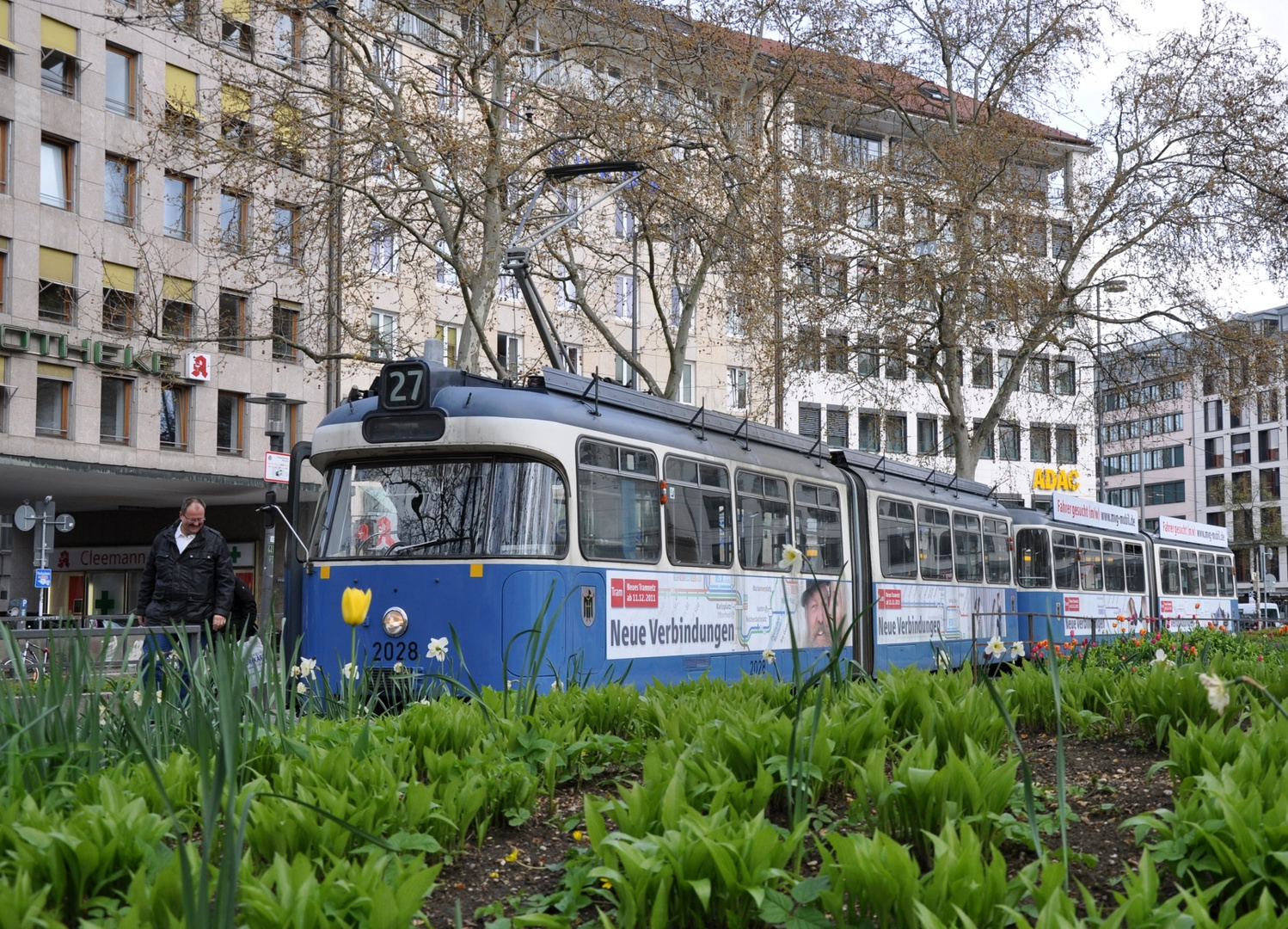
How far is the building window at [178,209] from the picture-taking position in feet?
111

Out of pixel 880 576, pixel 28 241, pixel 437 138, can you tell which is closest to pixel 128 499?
pixel 28 241

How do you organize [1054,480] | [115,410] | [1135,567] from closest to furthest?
1. [1135,567]
2. [115,410]
3. [1054,480]

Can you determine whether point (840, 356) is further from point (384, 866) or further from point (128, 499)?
point (384, 866)

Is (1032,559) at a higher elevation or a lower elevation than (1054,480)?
lower

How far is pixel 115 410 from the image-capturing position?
33031 mm

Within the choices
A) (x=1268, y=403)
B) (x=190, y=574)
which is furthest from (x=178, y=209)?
(x=1268, y=403)

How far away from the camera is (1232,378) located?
30.5m

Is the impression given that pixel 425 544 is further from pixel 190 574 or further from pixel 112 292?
pixel 112 292

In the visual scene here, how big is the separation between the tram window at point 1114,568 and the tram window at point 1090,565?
1.27 feet

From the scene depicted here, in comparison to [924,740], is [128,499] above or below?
above

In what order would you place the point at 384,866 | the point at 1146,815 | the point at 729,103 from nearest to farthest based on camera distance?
1. the point at 384,866
2. the point at 1146,815
3. the point at 729,103

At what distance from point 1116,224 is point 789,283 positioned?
926 centimetres

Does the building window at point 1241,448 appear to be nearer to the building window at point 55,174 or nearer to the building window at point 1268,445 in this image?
the building window at point 1268,445

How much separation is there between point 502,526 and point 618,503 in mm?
1361
